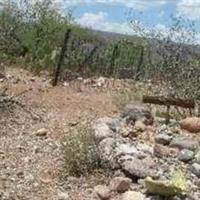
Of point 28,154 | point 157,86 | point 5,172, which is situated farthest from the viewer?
point 157,86

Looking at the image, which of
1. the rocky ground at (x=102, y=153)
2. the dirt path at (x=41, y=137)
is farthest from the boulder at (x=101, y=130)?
the dirt path at (x=41, y=137)

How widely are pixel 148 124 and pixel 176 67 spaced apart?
2711 millimetres

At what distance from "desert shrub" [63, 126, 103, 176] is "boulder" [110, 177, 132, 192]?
20.6 inches

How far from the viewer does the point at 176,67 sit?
11.8 metres

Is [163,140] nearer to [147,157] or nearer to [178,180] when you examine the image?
[147,157]

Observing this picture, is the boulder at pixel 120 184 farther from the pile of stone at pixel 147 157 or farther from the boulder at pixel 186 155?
the boulder at pixel 186 155

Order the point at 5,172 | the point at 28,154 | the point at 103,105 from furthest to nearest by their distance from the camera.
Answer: the point at 103,105 → the point at 28,154 → the point at 5,172

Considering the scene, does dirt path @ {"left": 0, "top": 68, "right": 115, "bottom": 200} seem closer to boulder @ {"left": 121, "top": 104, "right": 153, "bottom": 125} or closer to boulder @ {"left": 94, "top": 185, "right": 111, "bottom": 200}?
boulder @ {"left": 94, "top": 185, "right": 111, "bottom": 200}

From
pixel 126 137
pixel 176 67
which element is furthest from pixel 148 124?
pixel 176 67

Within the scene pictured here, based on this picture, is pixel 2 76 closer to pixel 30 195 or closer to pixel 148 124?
pixel 148 124

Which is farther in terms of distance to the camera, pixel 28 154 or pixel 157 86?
pixel 157 86

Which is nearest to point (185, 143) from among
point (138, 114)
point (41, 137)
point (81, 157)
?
point (81, 157)

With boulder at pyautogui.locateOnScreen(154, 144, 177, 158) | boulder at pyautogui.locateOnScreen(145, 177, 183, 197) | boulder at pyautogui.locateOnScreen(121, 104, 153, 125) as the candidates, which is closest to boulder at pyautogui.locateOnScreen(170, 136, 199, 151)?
boulder at pyautogui.locateOnScreen(154, 144, 177, 158)

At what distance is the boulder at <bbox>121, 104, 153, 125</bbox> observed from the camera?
9.38m
